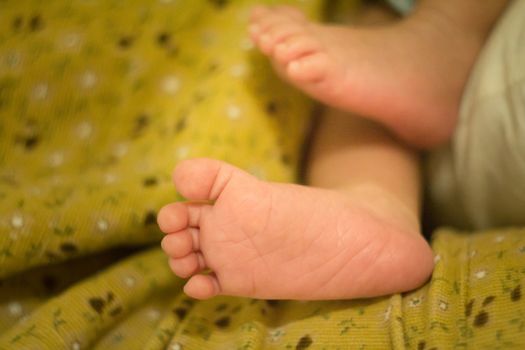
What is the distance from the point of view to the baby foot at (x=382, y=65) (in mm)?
593

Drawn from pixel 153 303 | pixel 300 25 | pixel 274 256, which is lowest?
pixel 153 303

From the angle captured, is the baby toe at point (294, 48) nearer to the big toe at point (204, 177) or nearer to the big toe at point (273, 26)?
the big toe at point (273, 26)

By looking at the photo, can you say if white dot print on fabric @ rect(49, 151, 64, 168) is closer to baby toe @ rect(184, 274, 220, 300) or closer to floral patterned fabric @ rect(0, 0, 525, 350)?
floral patterned fabric @ rect(0, 0, 525, 350)

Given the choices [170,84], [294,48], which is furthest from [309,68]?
[170,84]

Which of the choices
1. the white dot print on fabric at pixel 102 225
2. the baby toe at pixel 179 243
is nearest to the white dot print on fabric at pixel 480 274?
the baby toe at pixel 179 243

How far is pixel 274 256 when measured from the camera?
467 mm

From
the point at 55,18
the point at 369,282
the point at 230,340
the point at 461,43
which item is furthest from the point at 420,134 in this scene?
the point at 55,18

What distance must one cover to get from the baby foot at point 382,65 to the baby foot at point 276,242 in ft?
0.55

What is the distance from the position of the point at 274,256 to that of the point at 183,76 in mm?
367

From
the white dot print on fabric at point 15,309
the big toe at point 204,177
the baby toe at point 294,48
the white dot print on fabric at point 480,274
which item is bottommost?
the white dot print on fabric at point 15,309

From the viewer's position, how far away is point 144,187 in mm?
599

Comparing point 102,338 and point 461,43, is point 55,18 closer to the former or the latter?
point 102,338

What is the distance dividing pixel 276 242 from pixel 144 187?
21 centimetres

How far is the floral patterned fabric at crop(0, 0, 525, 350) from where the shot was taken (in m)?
0.47
